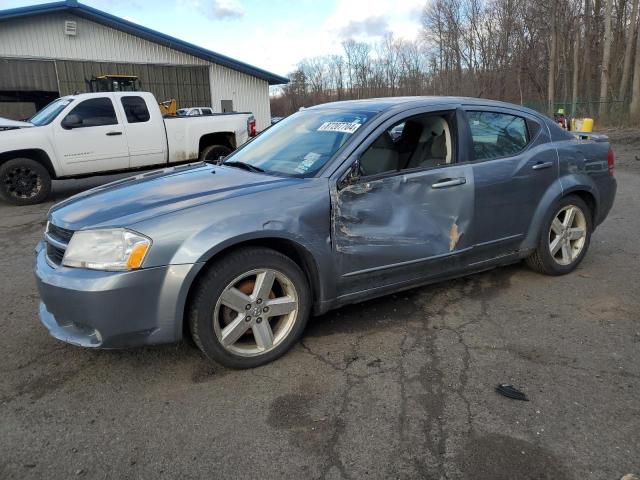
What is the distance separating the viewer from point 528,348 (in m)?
3.39

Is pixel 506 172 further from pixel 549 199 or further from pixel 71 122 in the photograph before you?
pixel 71 122

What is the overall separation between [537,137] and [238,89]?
23814mm

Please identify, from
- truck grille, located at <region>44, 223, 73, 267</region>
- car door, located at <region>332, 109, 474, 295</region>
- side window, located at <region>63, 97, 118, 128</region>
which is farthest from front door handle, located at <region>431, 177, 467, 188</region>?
side window, located at <region>63, 97, 118, 128</region>

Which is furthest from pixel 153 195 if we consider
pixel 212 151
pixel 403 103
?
pixel 212 151

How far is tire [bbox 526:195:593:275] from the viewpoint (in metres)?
4.49

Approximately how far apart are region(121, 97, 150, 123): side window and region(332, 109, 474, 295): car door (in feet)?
25.3

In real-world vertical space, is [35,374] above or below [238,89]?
below

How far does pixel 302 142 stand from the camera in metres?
3.89

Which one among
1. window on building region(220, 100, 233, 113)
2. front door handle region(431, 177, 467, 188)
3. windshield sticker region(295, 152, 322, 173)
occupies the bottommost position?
front door handle region(431, 177, 467, 188)

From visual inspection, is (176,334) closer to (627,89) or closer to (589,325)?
(589,325)

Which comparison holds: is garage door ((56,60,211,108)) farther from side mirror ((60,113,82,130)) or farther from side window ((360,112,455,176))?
side window ((360,112,455,176))

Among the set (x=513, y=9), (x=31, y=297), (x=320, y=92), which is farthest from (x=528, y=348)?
(x=320, y=92)

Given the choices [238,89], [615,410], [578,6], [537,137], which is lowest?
[615,410]

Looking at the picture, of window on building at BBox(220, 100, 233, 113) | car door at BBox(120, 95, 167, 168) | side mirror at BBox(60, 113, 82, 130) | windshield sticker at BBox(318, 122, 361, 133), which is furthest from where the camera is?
window on building at BBox(220, 100, 233, 113)
